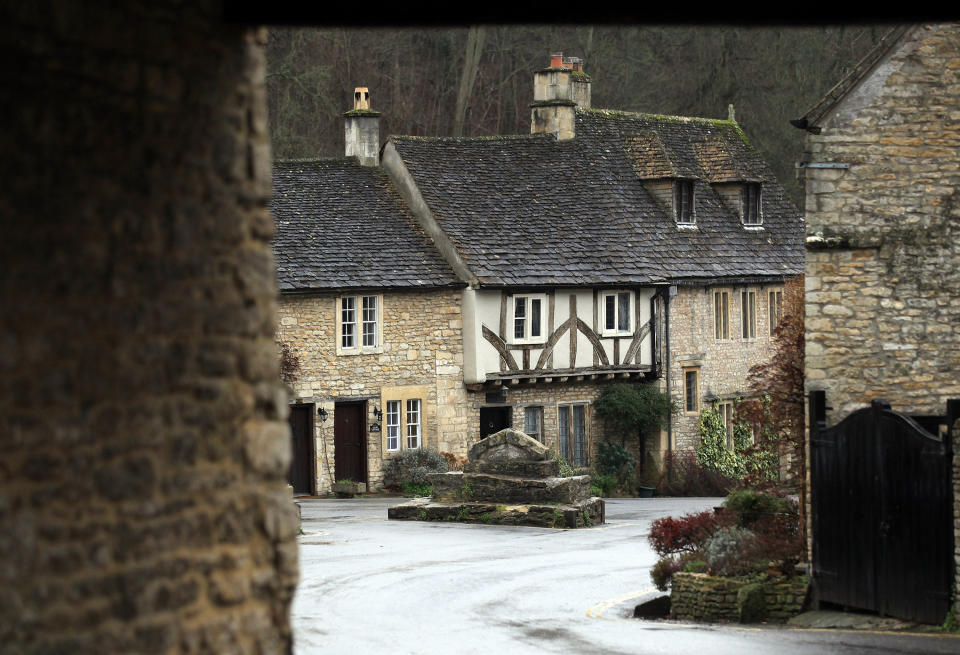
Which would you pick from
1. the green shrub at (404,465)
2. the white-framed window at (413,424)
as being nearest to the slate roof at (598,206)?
the white-framed window at (413,424)

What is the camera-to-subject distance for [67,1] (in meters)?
5.09

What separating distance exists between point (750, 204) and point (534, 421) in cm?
998

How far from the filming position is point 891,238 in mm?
15656

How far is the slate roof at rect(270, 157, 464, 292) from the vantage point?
32906 millimetres

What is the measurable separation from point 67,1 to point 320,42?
4058cm

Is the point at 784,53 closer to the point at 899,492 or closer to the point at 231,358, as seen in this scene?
the point at 899,492

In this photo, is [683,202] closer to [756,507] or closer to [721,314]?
[721,314]

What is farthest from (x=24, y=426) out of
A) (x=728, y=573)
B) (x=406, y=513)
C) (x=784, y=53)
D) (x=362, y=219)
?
(x=784, y=53)

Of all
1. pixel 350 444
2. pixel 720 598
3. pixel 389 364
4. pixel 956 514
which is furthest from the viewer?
pixel 389 364

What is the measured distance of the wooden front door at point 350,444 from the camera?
3325 cm

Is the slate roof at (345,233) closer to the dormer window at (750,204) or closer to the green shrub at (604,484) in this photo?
the green shrub at (604,484)

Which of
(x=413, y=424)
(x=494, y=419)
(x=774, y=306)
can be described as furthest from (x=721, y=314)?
(x=413, y=424)

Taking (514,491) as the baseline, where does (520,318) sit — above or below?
above

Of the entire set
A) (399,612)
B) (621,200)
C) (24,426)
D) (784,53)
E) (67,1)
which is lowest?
(399,612)
